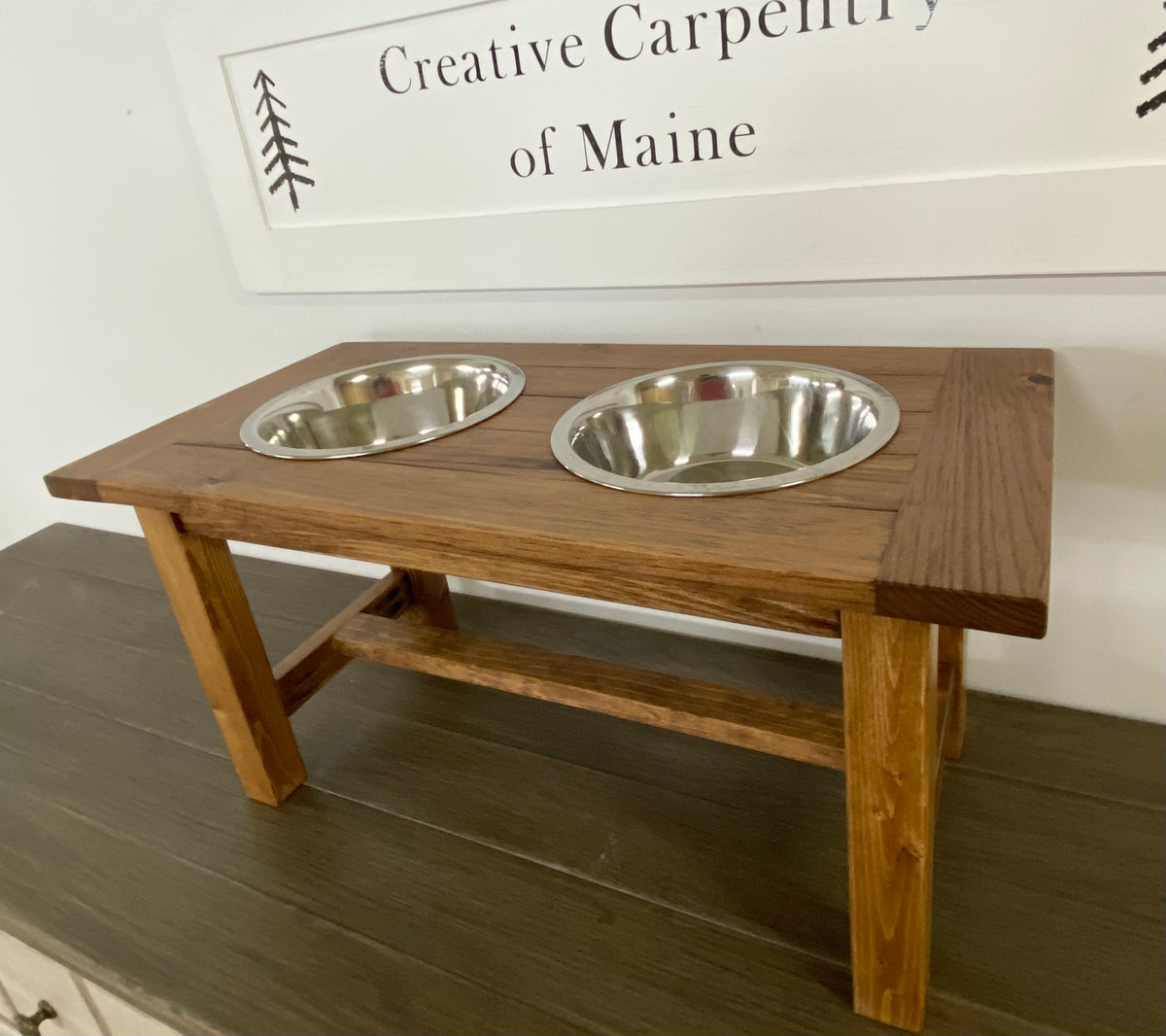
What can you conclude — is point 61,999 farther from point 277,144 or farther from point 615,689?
point 277,144

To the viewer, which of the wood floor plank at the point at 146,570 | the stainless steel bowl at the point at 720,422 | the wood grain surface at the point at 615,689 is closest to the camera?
the wood grain surface at the point at 615,689

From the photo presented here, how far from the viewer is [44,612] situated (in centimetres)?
167

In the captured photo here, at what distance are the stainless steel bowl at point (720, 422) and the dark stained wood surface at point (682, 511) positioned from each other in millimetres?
40

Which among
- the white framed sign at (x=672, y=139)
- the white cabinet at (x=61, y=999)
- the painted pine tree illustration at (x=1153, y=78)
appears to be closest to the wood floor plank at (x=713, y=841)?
the white cabinet at (x=61, y=999)

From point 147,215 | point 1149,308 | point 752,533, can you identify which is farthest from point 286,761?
point 1149,308

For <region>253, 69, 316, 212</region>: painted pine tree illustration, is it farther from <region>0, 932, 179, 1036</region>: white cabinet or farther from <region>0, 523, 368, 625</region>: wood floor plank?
<region>0, 932, 179, 1036</region>: white cabinet

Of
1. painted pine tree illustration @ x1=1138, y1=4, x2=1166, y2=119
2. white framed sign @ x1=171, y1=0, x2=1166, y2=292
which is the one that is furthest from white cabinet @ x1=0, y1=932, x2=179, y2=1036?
painted pine tree illustration @ x1=1138, y1=4, x2=1166, y2=119

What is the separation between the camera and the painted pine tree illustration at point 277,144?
1.25 meters

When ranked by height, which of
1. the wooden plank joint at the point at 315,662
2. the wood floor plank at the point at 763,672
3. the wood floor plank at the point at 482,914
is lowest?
the wood floor plank at the point at 763,672

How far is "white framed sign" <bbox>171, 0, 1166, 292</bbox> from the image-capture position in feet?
2.78

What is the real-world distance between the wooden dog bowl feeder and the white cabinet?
266 millimetres

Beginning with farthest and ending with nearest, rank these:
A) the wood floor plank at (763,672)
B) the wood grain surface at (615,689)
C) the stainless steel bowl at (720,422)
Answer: the wood floor plank at (763,672) → the stainless steel bowl at (720,422) → the wood grain surface at (615,689)

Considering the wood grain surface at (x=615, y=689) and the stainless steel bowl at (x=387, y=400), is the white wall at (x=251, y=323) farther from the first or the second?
the wood grain surface at (x=615, y=689)

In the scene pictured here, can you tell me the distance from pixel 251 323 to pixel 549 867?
3.47 feet
